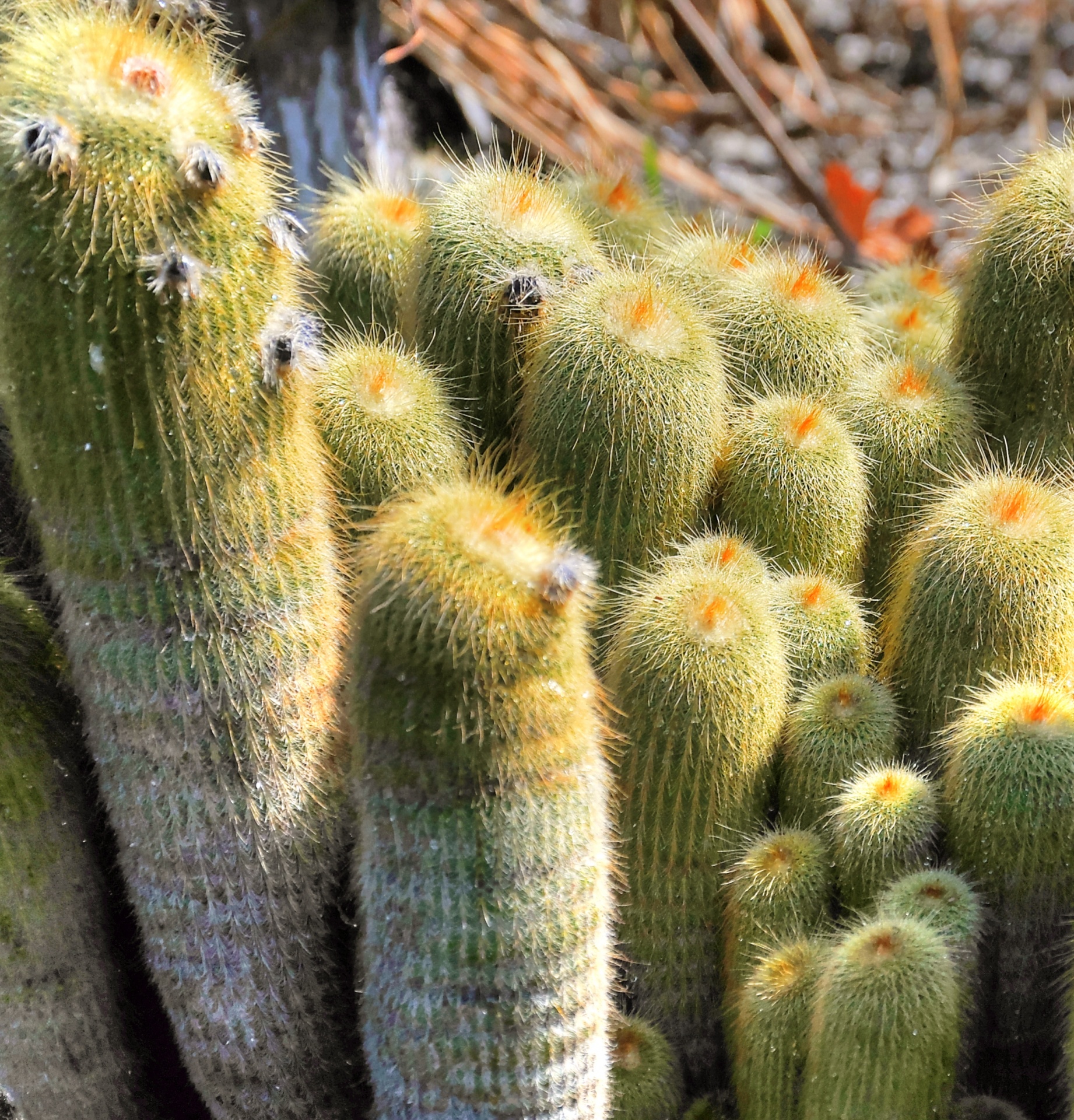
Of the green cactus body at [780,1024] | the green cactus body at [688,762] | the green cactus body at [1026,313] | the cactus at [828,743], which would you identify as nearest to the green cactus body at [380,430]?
the green cactus body at [688,762]

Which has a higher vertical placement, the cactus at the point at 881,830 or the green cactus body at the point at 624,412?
the green cactus body at the point at 624,412

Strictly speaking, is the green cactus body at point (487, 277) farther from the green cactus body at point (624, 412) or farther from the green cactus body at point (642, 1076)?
the green cactus body at point (642, 1076)

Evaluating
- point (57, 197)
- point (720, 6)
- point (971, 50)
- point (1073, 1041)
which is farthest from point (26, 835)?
point (971, 50)

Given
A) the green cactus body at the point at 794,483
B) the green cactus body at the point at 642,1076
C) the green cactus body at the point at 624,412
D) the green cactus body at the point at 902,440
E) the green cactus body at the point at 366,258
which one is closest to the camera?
the green cactus body at the point at 642,1076

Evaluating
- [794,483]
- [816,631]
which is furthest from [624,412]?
[816,631]

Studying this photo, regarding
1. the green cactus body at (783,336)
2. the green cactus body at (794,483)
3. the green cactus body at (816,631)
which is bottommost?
the green cactus body at (816,631)
